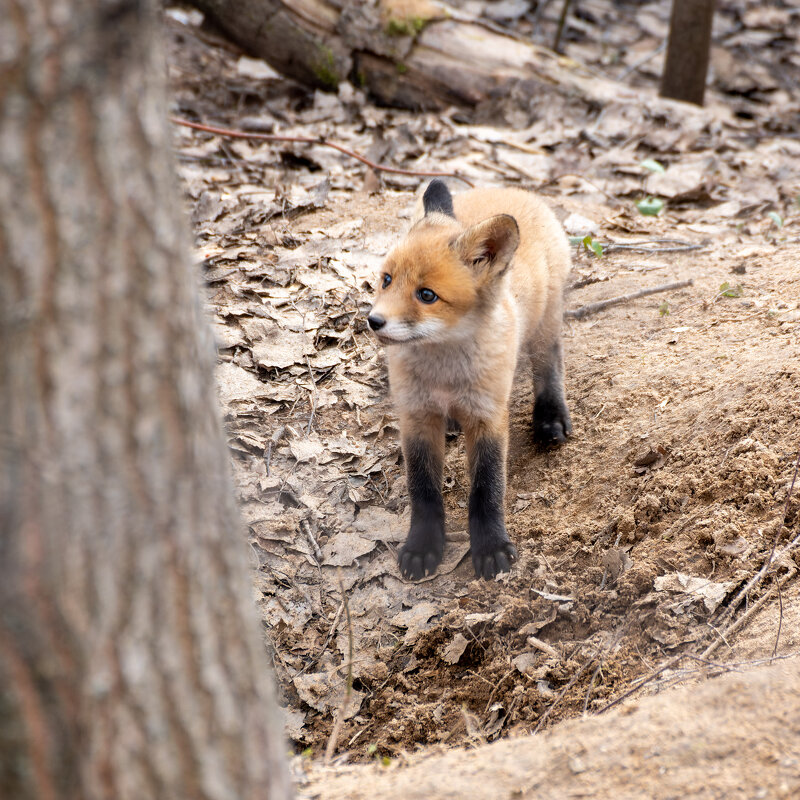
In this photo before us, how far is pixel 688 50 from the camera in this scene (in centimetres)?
883

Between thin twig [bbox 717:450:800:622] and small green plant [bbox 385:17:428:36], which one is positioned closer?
thin twig [bbox 717:450:800:622]

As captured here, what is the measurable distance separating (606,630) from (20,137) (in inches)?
120

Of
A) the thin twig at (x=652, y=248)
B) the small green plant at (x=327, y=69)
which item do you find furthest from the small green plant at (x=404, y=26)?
the thin twig at (x=652, y=248)

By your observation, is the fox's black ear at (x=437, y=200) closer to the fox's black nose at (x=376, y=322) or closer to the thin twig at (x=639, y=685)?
the fox's black nose at (x=376, y=322)

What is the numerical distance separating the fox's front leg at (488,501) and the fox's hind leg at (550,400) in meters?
0.71

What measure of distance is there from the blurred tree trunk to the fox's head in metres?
6.36

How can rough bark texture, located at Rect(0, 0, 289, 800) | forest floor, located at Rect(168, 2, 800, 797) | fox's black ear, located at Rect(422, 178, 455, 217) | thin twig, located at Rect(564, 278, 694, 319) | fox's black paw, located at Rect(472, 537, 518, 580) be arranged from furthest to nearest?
thin twig, located at Rect(564, 278, 694, 319), fox's black ear, located at Rect(422, 178, 455, 217), fox's black paw, located at Rect(472, 537, 518, 580), forest floor, located at Rect(168, 2, 800, 797), rough bark texture, located at Rect(0, 0, 289, 800)

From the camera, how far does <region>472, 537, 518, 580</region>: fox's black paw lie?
3.94 m

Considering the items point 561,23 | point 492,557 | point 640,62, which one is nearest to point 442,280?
point 492,557

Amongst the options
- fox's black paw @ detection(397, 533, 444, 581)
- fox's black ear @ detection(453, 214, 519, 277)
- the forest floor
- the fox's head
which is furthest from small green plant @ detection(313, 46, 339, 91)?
fox's black paw @ detection(397, 533, 444, 581)

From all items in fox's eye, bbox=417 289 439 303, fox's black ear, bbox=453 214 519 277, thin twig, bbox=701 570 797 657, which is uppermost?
fox's black ear, bbox=453 214 519 277

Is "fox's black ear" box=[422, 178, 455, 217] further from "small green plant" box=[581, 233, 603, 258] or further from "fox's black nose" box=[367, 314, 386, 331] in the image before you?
"small green plant" box=[581, 233, 603, 258]

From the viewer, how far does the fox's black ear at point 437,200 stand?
14.3 ft

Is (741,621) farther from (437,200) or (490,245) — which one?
(437,200)
